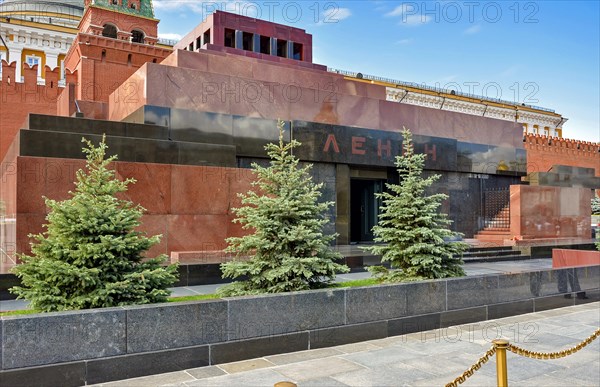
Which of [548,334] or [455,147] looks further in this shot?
[455,147]

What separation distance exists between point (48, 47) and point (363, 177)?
39845mm

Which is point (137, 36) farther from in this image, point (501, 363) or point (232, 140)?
point (501, 363)

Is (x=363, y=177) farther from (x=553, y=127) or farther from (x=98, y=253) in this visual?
(x=553, y=127)

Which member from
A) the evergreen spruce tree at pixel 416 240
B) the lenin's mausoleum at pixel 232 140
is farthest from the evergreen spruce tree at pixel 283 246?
the lenin's mausoleum at pixel 232 140

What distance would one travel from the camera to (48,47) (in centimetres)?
4572

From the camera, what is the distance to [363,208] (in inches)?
767

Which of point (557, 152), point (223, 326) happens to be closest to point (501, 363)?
point (223, 326)

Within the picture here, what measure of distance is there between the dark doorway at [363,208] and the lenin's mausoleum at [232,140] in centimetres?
5

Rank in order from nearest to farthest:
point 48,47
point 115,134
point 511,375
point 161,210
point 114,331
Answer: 1. point 114,331
2. point 511,375
3. point 161,210
4. point 115,134
5. point 48,47

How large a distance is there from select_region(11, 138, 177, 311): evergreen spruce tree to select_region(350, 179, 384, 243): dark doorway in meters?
13.5

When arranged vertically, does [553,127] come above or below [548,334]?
above

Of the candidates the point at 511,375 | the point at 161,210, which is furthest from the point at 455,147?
the point at 511,375

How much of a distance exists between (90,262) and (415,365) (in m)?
4.06

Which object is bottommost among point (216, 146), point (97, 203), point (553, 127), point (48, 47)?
point (97, 203)
